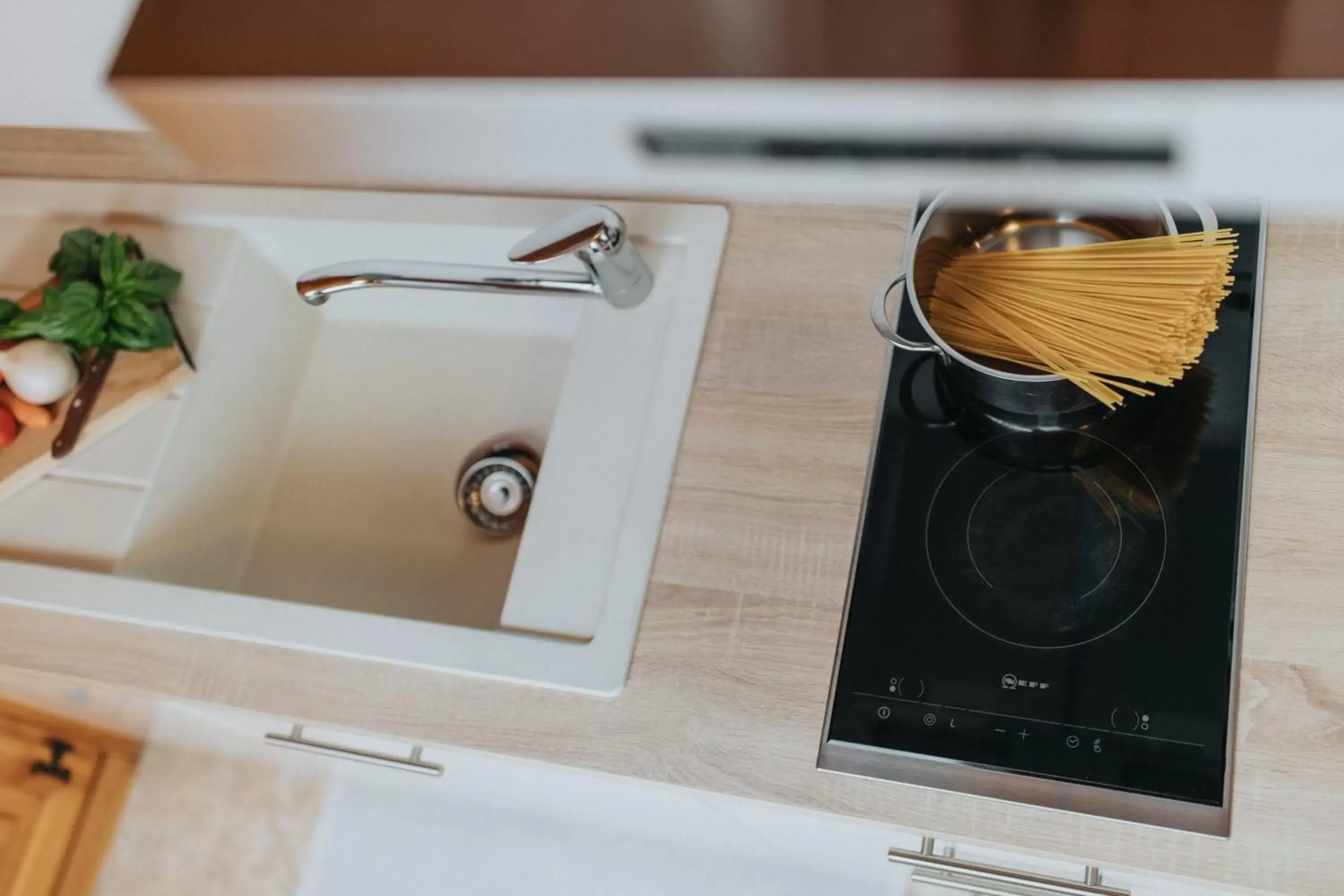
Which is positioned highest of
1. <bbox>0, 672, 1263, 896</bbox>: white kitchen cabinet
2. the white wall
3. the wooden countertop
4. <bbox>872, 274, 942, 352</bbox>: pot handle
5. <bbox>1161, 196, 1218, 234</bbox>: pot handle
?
the white wall

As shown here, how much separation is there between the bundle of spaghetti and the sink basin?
0.26 meters

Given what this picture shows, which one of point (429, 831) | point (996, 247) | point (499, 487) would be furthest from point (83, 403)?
point (996, 247)

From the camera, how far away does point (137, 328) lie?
3.41 ft

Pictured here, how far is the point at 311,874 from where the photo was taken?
58.6 inches

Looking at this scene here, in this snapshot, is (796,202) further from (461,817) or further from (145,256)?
(461,817)

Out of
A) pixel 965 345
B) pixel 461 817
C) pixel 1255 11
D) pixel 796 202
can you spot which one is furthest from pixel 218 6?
pixel 461 817

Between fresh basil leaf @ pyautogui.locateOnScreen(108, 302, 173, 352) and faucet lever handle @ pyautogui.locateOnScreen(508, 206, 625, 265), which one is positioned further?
fresh basil leaf @ pyautogui.locateOnScreen(108, 302, 173, 352)

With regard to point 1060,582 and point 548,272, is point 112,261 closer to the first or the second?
point 548,272

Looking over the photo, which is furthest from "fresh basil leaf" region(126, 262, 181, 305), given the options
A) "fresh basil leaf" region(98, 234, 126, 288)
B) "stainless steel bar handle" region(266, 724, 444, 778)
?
"stainless steel bar handle" region(266, 724, 444, 778)

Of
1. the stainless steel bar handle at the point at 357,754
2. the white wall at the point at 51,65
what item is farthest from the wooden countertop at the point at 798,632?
the white wall at the point at 51,65

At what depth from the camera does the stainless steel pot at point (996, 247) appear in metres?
0.82

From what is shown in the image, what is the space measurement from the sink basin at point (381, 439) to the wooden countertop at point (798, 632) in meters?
0.03

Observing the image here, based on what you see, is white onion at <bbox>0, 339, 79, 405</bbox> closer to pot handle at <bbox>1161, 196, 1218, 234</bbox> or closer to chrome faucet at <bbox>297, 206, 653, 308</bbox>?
chrome faucet at <bbox>297, 206, 653, 308</bbox>

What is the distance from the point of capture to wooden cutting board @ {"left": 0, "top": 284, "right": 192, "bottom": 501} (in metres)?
1.06
